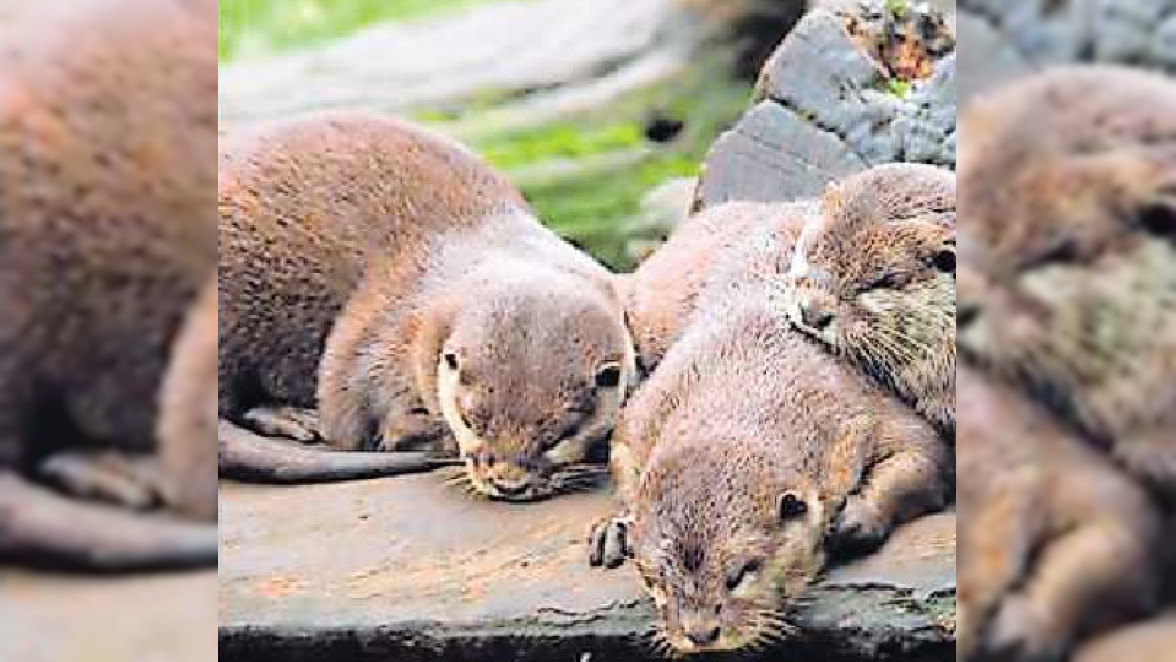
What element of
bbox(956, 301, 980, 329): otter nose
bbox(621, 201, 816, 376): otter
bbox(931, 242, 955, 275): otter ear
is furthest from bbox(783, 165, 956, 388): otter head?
bbox(956, 301, 980, 329): otter nose

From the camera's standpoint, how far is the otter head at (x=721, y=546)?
145cm

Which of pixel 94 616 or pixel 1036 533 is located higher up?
pixel 1036 533

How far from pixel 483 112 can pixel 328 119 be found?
57 cm

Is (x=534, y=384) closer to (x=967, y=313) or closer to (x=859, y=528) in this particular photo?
(x=859, y=528)

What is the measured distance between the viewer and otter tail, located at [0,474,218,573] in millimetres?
964

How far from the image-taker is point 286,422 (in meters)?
1.72

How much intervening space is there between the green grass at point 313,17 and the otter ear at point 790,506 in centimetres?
151

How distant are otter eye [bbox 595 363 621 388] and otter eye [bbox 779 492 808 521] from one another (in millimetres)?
245

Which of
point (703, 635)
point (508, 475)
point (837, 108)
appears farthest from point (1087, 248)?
point (837, 108)

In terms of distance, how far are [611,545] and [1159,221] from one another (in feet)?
2.49

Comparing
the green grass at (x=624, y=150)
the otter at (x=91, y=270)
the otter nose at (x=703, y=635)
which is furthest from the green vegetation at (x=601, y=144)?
the otter at (x=91, y=270)

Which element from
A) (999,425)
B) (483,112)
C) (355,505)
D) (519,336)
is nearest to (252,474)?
(355,505)

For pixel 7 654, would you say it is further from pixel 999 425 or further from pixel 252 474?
pixel 252 474

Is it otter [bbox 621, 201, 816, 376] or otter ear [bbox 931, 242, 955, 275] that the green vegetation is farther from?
otter ear [bbox 931, 242, 955, 275]
